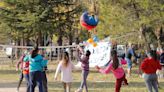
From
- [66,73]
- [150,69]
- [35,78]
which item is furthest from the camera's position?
[66,73]

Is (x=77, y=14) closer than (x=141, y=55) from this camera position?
No

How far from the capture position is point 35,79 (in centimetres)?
1436

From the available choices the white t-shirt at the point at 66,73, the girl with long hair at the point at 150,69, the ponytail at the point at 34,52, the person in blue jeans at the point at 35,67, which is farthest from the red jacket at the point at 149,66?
the ponytail at the point at 34,52

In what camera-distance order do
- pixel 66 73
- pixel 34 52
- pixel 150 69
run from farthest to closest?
1. pixel 66 73
2. pixel 34 52
3. pixel 150 69

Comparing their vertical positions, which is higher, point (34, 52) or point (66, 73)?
point (34, 52)

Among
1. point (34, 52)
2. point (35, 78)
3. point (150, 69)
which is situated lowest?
point (35, 78)

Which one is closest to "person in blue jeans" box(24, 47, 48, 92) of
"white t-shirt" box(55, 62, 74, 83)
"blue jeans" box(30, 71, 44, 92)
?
"blue jeans" box(30, 71, 44, 92)

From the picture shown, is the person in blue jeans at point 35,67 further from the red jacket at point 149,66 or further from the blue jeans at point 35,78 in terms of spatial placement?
the red jacket at point 149,66

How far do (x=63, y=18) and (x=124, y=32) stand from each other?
11.2 meters

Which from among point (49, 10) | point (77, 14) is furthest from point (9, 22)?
point (77, 14)

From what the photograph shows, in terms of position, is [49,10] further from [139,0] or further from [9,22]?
[139,0]

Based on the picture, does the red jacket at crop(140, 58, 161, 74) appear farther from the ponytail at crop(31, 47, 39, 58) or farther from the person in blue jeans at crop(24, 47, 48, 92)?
the ponytail at crop(31, 47, 39, 58)

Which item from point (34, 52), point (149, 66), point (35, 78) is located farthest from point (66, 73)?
point (149, 66)

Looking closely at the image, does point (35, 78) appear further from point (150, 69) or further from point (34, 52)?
point (150, 69)
